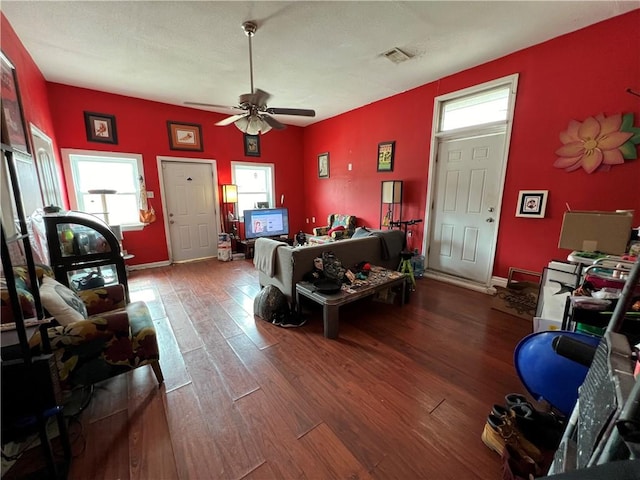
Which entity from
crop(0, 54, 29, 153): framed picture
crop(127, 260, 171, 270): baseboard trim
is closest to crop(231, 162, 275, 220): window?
crop(127, 260, 171, 270): baseboard trim

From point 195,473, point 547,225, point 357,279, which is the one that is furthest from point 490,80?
point 195,473

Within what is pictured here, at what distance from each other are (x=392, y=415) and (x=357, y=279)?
1.42 metres

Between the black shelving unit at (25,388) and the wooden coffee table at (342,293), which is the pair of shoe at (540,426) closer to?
the wooden coffee table at (342,293)

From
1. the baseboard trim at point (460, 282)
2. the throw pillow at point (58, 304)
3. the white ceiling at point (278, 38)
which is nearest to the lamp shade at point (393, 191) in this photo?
the baseboard trim at point (460, 282)

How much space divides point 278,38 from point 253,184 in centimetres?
353

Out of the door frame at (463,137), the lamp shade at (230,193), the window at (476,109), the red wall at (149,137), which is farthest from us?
the lamp shade at (230,193)

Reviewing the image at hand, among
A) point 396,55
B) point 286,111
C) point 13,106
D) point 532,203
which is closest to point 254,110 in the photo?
point 286,111

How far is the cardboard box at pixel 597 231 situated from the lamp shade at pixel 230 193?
5.03 meters

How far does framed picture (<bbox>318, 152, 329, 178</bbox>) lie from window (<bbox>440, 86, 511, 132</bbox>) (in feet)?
8.46

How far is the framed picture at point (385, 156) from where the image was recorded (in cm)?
438

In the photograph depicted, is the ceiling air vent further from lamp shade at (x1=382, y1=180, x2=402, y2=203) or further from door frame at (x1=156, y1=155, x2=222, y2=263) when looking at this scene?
door frame at (x1=156, y1=155, x2=222, y2=263)

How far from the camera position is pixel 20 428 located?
1.15m

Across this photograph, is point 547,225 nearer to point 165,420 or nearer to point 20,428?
point 165,420

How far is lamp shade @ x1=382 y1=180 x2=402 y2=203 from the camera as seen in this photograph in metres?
4.14
